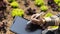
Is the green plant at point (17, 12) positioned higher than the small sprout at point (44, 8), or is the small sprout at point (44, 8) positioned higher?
the small sprout at point (44, 8)

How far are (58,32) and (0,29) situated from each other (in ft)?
4.07

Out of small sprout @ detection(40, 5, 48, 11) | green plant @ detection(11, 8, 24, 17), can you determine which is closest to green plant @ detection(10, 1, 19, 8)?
green plant @ detection(11, 8, 24, 17)

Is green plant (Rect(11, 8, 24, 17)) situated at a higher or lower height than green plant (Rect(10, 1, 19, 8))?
lower

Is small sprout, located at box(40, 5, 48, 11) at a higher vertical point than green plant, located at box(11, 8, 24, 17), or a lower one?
higher

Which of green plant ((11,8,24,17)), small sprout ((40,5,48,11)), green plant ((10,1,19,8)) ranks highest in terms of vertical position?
green plant ((10,1,19,8))

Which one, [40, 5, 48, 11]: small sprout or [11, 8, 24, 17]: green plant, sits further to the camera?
[40, 5, 48, 11]: small sprout

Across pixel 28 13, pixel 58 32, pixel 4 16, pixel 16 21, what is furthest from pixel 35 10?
pixel 58 32

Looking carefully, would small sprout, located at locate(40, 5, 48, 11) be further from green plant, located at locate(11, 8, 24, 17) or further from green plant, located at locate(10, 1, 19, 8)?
green plant, located at locate(10, 1, 19, 8)

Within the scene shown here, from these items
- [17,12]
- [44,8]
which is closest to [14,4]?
[17,12]

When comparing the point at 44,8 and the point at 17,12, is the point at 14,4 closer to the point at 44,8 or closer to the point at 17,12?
the point at 17,12

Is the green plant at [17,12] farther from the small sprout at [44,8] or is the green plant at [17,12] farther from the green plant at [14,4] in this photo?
the small sprout at [44,8]

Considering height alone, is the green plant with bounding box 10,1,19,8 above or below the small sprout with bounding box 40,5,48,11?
above

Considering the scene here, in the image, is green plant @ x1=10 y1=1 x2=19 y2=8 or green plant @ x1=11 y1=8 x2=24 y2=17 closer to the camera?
green plant @ x1=11 y1=8 x2=24 y2=17

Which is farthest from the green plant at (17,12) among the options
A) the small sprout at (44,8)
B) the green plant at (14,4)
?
the small sprout at (44,8)
